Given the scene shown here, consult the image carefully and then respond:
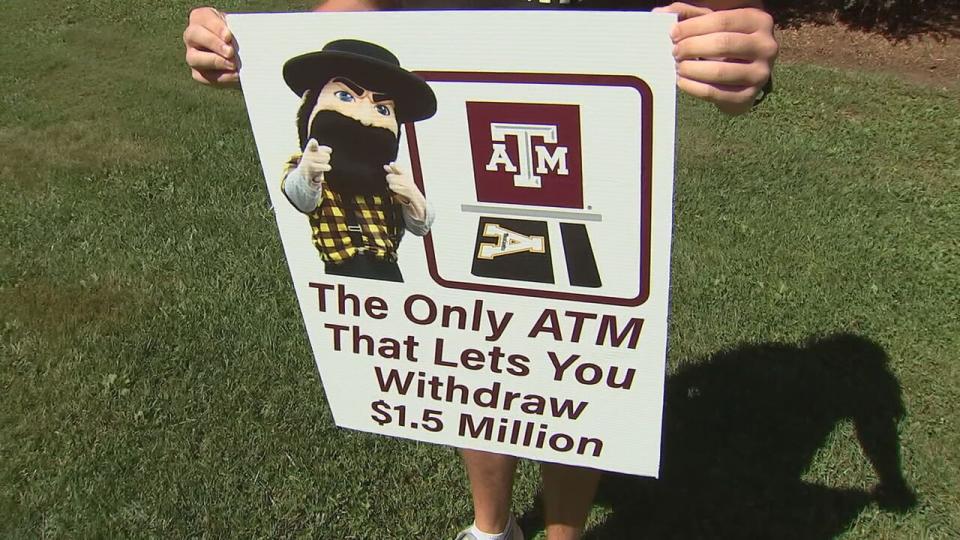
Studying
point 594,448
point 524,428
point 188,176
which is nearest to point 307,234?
point 524,428

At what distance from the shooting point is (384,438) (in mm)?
2822

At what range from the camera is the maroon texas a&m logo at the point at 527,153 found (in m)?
1.26

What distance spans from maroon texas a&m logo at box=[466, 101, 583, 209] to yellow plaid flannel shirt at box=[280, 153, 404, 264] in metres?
0.19

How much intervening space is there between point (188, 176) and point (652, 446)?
393cm

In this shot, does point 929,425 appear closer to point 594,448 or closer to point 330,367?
point 594,448

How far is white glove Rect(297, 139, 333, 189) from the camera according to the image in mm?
1416

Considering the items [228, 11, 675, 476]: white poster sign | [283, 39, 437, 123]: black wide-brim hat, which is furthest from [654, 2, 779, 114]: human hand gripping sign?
[283, 39, 437, 123]: black wide-brim hat

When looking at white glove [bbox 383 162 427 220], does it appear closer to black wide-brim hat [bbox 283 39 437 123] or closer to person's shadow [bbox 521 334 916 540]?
black wide-brim hat [bbox 283 39 437 123]

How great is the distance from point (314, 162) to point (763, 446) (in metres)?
2.02

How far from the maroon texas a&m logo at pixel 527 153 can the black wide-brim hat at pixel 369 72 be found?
90 mm

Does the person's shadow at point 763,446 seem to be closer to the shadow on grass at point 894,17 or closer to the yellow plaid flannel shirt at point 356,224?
the yellow plaid flannel shirt at point 356,224

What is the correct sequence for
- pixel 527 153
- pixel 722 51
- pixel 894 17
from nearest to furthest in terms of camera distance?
pixel 722 51, pixel 527 153, pixel 894 17

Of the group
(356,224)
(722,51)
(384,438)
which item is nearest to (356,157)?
(356,224)

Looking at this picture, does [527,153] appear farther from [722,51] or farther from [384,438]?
[384,438]
